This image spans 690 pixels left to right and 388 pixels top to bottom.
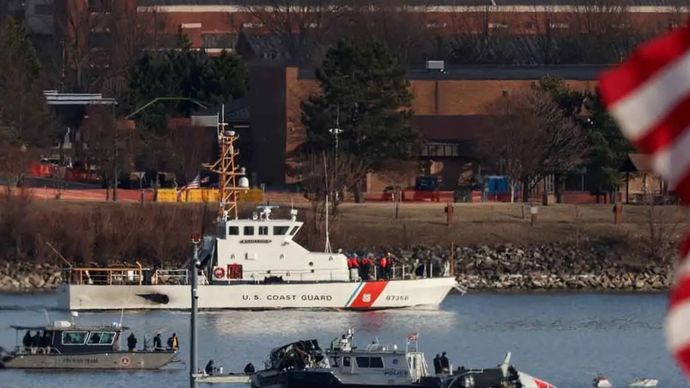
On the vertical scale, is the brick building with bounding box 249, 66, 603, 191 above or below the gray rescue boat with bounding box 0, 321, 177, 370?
above

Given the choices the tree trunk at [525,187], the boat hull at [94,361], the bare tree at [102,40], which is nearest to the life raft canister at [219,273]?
the boat hull at [94,361]

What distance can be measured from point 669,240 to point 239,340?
26.0m

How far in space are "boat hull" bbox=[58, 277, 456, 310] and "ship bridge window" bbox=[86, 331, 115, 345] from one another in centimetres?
1256

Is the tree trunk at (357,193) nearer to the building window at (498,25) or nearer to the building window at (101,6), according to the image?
the building window at (101,6)

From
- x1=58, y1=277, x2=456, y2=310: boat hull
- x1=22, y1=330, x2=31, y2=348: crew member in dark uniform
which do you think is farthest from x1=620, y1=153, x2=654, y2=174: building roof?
x1=22, y1=330, x2=31, y2=348: crew member in dark uniform

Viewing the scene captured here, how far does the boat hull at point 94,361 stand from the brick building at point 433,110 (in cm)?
4494

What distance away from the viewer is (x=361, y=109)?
8088 centimetres

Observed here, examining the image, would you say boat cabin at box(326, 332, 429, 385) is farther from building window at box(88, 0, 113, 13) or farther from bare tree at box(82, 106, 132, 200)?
building window at box(88, 0, 113, 13)

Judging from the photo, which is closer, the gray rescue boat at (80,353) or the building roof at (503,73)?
the gray rescue boat at (80,353)

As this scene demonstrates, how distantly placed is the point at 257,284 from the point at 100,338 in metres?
13.1

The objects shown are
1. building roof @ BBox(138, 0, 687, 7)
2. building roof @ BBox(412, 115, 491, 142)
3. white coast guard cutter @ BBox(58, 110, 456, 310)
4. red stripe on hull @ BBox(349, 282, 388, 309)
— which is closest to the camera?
white coast guard cutter @ BBox(58, 110, 456, 310)

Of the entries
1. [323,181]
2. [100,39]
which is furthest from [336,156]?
[100,39]

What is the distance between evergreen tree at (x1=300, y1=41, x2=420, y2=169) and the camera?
80.3 meters

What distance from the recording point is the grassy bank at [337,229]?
68.2m
